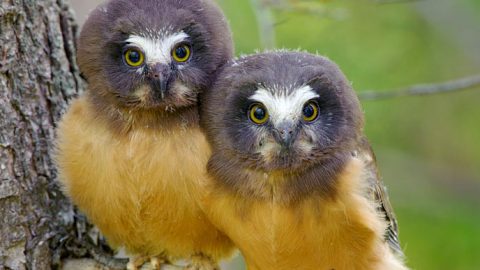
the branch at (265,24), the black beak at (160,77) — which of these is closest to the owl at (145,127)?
the black beak at (160,77)

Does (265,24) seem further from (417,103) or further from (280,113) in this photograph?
(417,103)

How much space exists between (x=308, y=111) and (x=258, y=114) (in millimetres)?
336

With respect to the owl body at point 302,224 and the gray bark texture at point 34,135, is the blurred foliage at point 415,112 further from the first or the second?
the owl body at point 302,224

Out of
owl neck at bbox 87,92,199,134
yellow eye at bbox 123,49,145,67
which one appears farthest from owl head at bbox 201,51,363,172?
yellow eye at bbox 123,49,145,67

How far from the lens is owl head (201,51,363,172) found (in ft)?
17.6

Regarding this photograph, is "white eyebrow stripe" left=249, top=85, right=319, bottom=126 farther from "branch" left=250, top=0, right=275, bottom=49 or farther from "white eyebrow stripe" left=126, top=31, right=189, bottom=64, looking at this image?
"branch" left=250, top=0, right=275, bottom=49

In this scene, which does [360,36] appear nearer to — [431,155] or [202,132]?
[431,155]

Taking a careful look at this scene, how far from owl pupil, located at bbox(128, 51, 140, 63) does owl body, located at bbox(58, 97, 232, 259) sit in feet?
1.55

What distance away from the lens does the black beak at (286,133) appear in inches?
208

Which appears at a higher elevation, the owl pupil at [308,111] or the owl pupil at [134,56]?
the owl pupil at [134,56]

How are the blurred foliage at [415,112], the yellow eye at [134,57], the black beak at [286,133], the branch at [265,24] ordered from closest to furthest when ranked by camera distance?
the black beak at [286,133] → the yellow eye at [134,57] → the branch at [265,24] → the blurred foliage at [415,112]

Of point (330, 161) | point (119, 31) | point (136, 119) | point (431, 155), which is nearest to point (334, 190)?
point (330, 161)

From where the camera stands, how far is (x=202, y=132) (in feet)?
18.6

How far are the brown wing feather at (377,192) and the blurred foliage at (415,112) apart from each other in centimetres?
292
